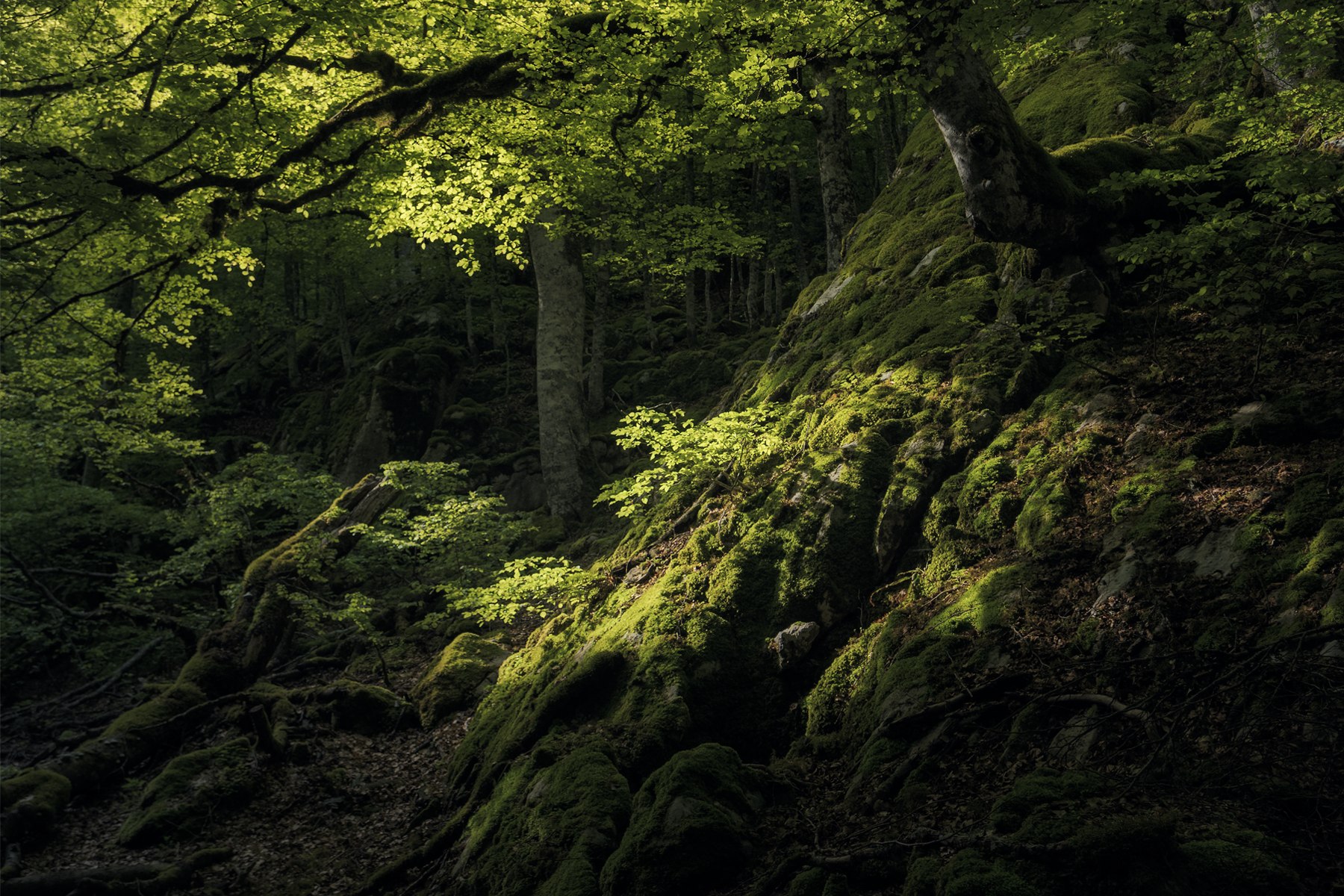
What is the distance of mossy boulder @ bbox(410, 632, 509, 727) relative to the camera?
8.64m

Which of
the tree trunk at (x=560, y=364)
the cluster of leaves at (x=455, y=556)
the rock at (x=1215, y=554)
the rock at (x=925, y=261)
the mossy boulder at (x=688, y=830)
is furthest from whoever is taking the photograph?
the tree trunk at (x=560, y=364)

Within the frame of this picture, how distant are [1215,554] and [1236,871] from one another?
77.5 inches

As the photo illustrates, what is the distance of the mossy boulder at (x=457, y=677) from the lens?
864 centimetres

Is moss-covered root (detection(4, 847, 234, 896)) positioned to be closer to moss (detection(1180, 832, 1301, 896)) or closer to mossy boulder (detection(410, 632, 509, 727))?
mossy boulder (detection(410, 632, 509, 727))

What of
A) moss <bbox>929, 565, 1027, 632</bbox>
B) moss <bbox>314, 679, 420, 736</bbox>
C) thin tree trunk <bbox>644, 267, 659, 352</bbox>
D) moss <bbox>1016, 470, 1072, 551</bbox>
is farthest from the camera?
thin tree trunk <bbox>644, 267, 659, 352</bbox>

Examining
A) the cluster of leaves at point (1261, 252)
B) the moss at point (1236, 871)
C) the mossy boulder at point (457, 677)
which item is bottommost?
the mossy boulder at point (457, 677)

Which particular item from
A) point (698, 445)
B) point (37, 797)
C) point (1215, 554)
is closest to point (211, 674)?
point (37, 797)

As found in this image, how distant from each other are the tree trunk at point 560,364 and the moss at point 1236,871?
11656 mm

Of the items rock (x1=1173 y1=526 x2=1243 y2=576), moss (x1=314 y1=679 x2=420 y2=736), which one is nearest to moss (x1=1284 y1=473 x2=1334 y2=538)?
rock (x1=1173 y1=526 x2=1243 y2=576)

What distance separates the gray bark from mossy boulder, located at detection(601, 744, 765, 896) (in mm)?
8462

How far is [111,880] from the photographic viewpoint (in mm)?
5750

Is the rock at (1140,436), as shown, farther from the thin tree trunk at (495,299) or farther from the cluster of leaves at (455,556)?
the thin tree trunk at (495,299)

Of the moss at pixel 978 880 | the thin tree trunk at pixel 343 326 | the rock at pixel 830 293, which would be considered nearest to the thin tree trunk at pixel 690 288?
the rock at pixel 830 293

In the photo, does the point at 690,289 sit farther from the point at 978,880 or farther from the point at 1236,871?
the point at 1236,871
